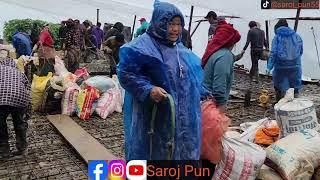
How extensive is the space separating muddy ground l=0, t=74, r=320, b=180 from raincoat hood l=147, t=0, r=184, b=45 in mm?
2202

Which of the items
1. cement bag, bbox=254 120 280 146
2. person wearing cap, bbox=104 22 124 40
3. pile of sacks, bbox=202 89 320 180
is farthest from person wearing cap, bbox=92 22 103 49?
pile of sacks, bbox=202 89 320 180

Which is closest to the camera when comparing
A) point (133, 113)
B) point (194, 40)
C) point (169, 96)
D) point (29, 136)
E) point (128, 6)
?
point (169, 96)

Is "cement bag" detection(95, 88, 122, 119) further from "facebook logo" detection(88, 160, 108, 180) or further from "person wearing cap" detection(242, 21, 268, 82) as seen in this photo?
"person wearing cap" detection(242, 21, 268, 82)

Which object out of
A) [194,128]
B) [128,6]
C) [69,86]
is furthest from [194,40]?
[194,128]

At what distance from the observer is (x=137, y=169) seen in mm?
2828

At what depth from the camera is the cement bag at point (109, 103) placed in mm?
6859

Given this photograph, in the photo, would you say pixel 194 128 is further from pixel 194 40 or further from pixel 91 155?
pixel 194 40

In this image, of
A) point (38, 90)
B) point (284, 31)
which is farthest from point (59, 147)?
point (284, 31)

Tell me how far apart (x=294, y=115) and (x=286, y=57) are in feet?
10.2

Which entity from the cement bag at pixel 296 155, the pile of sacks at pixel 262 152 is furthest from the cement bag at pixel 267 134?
the cement bag at pixel 296 155

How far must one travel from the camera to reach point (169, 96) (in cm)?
251

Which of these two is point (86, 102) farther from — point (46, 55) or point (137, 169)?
point (137, 169)

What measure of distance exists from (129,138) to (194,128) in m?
0.45

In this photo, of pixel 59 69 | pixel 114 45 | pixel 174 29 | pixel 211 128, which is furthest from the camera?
pixel 114 45
